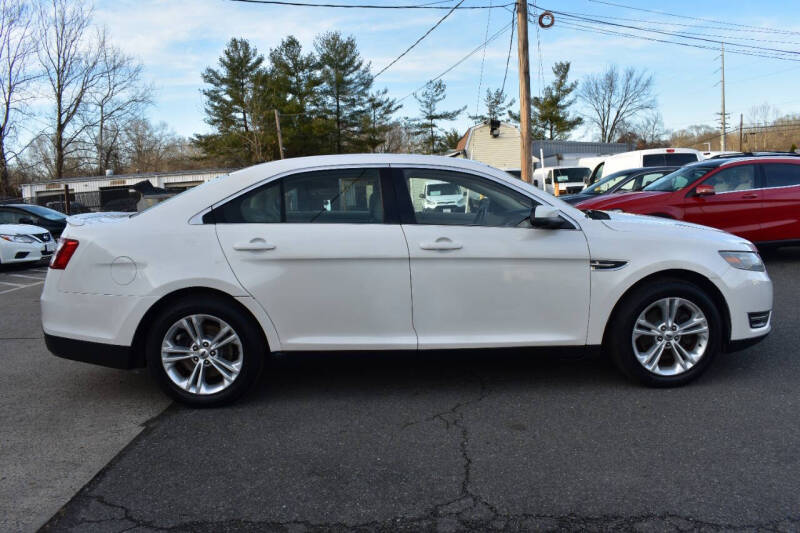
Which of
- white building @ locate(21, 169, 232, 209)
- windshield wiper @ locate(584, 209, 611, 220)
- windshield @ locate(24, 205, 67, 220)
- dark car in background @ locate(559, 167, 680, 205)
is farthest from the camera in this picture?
white building @ locate(21, 169, 232, 209)

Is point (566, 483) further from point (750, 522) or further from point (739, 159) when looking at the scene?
point (739, 159)

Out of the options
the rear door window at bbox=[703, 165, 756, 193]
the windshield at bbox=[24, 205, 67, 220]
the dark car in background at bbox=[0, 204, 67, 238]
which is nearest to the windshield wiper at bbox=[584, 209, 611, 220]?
the rear door window at bbox=[703, 165, 756, 193]

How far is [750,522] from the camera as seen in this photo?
2.53m

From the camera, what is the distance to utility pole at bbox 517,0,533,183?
15.9 m

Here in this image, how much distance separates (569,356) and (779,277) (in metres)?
5.68

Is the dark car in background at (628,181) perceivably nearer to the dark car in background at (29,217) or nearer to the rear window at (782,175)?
the rear window at (782,175)

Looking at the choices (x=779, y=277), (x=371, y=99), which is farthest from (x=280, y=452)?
(x=371, y=99)

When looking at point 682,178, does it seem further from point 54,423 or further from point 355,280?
point 54,423

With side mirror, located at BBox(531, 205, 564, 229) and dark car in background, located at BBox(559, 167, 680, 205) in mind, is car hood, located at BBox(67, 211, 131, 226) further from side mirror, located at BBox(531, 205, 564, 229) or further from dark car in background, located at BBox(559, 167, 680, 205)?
dark car in background, located at BBox(559, 167, 680, 205)

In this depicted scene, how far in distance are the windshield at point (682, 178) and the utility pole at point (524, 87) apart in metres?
6.31

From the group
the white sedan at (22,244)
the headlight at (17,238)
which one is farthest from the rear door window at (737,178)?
the headlight at (17,238)

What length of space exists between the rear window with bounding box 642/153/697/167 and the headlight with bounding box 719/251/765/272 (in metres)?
13.9

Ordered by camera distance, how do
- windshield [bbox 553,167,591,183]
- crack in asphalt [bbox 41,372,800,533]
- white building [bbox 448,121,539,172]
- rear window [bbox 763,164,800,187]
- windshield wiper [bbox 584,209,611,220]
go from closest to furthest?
1. crack in asphalt [bbox 41,372,800,533]
2. windshield wiper [bbox 584,209,611,220]
3. rear window [bbox 763,164,800,187]
4. windshield [bbox 553,167,591,183]
5. white building [bbox 448,121,539,172]

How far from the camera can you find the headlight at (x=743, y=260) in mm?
4137
